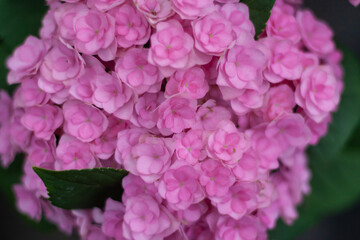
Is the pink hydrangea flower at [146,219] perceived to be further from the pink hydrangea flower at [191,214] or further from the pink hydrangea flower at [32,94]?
the pink hydrangea flower at [32,94]

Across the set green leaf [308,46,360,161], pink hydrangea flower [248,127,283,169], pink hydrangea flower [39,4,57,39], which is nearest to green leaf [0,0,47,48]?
pink hydrangea flower [39,4,57,39]

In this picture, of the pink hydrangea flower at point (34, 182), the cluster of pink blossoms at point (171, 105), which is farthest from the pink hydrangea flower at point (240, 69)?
the pink hydrangea flower at point (34, 182)

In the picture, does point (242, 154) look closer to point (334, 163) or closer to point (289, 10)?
point (289, 10)

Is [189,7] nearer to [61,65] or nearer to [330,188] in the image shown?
[61,65]

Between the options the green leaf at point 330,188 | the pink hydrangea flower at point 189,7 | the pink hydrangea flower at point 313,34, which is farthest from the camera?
the green leaf at point 330,188

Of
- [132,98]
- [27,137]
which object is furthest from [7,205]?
[132,98]

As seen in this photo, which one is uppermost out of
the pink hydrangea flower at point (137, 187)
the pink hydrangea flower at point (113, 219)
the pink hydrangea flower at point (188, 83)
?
the pink hydrangea flower at point (188, 83)

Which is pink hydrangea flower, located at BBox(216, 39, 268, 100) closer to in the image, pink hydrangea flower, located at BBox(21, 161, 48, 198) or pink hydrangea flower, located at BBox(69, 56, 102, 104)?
pink hydrangea flower, located at BBox(69, 56, 102, 104)
